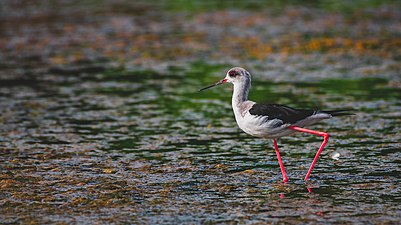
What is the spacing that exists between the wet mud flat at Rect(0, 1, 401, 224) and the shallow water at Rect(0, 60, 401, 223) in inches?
1.2

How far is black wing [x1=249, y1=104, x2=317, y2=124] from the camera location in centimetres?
970

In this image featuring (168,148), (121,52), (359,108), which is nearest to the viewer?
(168,148)

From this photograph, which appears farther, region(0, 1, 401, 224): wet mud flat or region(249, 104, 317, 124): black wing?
region(249, 104, 317, 124): black wing

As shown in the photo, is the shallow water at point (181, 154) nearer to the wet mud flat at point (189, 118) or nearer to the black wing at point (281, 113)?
the wet mud flat at point (189, 118)

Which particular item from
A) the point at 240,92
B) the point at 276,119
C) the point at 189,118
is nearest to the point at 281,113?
the point at 276,119

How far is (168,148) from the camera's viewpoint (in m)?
11.8

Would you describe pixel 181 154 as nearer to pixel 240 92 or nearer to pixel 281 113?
pixel 240 92

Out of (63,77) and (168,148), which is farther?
(63,77)

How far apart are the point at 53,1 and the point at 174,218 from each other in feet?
78.4

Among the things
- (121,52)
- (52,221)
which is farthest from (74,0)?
(52,221)

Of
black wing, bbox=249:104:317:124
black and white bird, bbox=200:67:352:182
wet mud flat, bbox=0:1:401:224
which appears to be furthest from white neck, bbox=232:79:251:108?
wet mud flat, bbox=0:1:401:224

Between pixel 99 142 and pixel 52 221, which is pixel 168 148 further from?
pixel 52 221

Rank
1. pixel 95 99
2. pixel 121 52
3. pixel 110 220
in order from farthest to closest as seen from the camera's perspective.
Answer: pixel 121 52, pixel 95 99, pixel 110 220

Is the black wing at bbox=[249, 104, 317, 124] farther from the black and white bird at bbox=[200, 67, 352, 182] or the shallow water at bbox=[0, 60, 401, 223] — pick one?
the shallow water at bbox=[0, 60, 401, 223]
